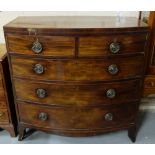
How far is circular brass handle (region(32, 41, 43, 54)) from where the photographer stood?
1.28 meters

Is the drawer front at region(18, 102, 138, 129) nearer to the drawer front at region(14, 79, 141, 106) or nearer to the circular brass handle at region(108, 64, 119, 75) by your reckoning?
the drawer front at region(14, 79, 141, 106)

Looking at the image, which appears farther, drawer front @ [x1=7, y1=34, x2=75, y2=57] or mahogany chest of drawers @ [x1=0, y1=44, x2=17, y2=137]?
mahogany chest of drawers @ [x1=0, y1=44, x2=17, y2=137]

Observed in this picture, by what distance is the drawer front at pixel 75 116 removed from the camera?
4.87 ft

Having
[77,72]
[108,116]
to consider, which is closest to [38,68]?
[77,72]

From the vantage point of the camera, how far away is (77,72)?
4.42 ft

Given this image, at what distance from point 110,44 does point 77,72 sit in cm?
27

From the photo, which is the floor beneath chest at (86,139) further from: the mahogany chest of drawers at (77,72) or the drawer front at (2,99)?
the drawer front at (2,99)

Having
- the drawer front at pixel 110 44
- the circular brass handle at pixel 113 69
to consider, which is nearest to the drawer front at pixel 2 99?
the drawer front at pixel 110 44

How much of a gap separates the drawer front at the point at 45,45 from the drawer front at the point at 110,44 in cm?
8

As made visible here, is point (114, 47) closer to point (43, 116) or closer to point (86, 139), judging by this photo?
point (43, 116)

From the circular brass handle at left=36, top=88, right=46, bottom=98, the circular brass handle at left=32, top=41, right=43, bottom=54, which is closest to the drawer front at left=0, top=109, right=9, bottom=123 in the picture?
the circular brass handle at left=36, top=88, right=46, bottom=98

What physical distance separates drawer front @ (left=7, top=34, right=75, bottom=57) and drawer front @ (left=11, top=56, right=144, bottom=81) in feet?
0.18
